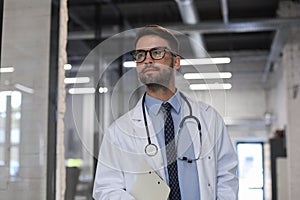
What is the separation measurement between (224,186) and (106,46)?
2.27 feet

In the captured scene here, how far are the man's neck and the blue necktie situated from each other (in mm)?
23

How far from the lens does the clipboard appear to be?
4.68 feet

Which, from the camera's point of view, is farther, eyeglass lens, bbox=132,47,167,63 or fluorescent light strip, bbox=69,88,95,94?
fluorescent light strip, bbox=69,88,95,94

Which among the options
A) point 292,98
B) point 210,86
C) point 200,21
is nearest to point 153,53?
point 210,86

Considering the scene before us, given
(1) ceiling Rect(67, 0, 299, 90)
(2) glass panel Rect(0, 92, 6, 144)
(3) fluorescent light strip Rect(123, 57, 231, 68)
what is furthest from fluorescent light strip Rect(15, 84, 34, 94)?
(1) ceiling Rect(67, 0, 299, 90)

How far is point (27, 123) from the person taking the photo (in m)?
2.68

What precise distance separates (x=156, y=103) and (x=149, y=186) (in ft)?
0.87

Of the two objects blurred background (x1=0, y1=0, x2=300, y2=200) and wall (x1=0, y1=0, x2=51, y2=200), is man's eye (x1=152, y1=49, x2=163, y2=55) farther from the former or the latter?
wall (x1=0, y1=0, x2=51, y2=200)

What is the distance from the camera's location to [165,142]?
4.84ft

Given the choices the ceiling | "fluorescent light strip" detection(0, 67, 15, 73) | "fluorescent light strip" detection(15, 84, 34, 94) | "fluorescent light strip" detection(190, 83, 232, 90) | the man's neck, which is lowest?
the man's neck

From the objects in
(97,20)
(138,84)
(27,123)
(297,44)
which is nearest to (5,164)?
(27,123)

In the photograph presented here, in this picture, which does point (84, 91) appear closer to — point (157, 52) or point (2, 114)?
point (157, 52)

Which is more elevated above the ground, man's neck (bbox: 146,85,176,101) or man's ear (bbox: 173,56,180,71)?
man's ear (bbox: 173,56,180,71)

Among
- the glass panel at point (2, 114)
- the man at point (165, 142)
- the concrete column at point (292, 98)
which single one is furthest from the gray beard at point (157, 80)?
the concrete column at point (292, 98)
